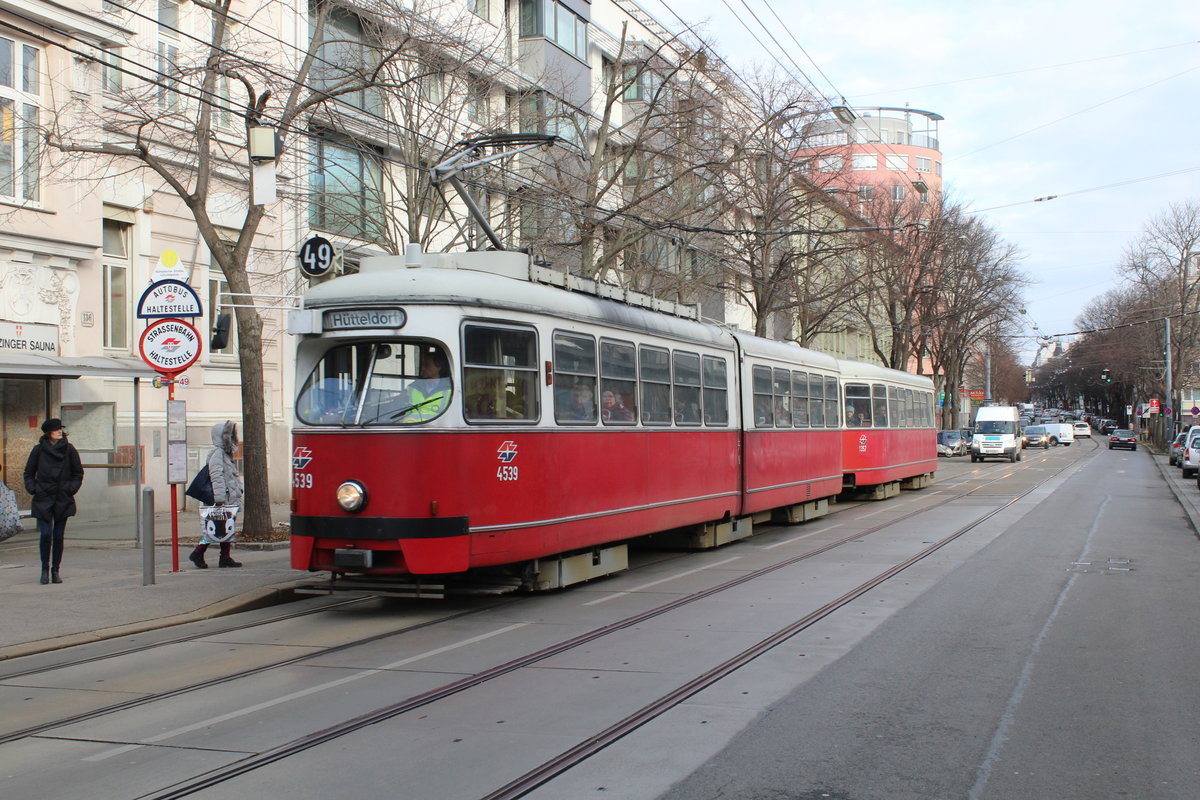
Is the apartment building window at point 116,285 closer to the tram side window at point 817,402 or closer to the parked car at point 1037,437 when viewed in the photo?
the tram side window at point 817,402

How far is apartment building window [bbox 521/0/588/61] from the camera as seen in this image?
1200 inches

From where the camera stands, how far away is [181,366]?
40.7ft

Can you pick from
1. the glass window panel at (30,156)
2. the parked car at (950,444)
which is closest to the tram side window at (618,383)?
the glass window panel at (30,156)

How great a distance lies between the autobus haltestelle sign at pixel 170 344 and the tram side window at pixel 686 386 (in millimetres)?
5697

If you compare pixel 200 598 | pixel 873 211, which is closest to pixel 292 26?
pixel 200 598

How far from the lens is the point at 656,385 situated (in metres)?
13.9

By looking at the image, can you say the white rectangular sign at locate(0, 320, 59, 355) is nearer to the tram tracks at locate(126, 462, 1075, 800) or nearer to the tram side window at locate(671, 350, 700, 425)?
the tram side window at locate(671, 350, 700, 425)

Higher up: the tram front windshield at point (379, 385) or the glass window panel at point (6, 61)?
the glass window panel at point (6, 61)

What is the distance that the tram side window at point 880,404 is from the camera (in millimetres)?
26266

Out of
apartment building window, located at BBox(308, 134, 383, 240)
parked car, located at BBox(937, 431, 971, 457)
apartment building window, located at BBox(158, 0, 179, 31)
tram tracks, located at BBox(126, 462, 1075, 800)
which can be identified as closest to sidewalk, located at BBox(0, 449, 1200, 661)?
tram tracks, located at BBox(126, 462, 1075, 800)

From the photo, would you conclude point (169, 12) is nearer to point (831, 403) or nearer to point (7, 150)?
point (7, 150)

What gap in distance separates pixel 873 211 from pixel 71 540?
3734 centimetres

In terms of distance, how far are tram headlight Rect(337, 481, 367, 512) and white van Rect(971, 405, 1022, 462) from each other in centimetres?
4654

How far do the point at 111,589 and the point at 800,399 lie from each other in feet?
39.7
